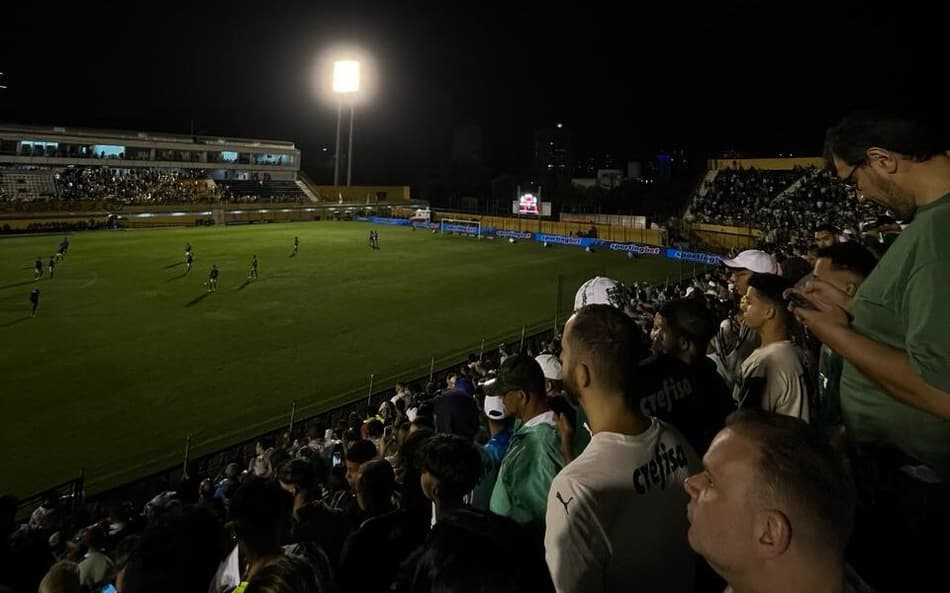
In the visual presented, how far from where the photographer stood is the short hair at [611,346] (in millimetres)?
2910

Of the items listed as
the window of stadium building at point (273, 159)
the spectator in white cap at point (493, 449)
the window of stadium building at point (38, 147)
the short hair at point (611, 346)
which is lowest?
the spectator in white cap at point (493, 449)

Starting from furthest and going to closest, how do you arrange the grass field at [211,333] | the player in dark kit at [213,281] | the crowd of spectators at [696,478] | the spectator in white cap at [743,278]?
the player in dark kit at [213,281], the grass field at [211,333], the spectator in white cap at [743,278], the crowd of spectators at [696,478]

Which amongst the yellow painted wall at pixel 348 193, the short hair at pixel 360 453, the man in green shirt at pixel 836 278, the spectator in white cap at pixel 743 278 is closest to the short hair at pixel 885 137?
the man in green shirt at pixel 836 278

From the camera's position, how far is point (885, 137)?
103 inches

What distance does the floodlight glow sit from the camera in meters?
83.0

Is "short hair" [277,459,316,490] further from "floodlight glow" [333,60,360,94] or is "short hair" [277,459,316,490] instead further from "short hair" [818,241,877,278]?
"floodlight glow" [333,60,360,94]

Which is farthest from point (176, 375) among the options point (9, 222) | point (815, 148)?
point (815, 148)

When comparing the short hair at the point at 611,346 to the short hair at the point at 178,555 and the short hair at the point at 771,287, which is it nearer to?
the short hair at the point at 178,555

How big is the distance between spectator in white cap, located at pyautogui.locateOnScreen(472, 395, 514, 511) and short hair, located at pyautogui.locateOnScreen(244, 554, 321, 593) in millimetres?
1817

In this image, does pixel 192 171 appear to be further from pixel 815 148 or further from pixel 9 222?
pixel 815 148

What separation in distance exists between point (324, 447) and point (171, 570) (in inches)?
338

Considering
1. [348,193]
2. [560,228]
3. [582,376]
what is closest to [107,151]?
[348,193]

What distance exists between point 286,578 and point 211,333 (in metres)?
22.3

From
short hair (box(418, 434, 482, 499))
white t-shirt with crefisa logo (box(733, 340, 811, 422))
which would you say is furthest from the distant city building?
short hair (box(418, 434, 482, 499))
